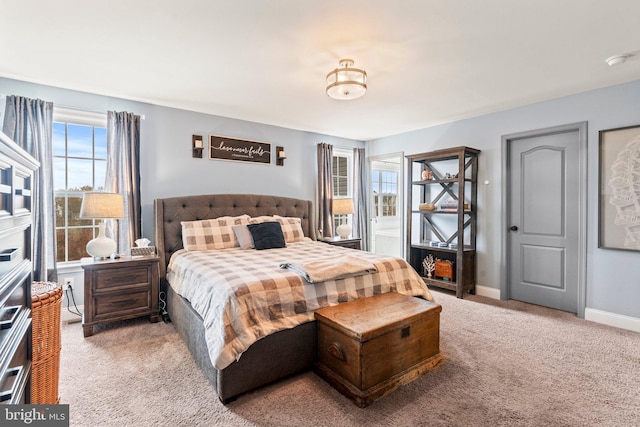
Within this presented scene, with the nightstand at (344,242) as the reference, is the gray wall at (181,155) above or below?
above

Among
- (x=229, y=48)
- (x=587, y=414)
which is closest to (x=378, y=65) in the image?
(x=229, y=48)

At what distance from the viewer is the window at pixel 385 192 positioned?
608 centimetres

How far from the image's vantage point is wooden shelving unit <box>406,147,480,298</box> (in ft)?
13.8

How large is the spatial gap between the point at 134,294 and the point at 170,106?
2.28 metres

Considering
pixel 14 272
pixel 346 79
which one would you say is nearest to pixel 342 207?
pixel 346 79

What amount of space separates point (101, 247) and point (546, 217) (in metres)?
4.95

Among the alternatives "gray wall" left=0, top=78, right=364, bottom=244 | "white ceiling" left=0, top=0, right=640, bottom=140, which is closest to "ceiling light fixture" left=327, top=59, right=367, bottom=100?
"white ceiling" left=0, top=0, right=640, bottom=140

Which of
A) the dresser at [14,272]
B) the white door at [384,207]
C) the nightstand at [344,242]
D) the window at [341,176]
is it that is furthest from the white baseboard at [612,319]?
the dresser at [14,272]

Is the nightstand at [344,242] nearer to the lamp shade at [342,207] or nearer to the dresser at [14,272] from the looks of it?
the lamp shade at [342,207]

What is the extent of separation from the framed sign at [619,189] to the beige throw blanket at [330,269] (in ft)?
8.60

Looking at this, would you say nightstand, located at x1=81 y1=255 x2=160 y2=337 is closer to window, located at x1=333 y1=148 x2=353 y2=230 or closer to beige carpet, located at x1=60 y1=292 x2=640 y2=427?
beige carpet, located at x1=60 y1=292 x2=640 y2=427

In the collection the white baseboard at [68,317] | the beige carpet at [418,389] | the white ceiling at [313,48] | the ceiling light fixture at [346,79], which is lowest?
the beige carpet at [418,389]

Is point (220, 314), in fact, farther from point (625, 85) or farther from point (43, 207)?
point (625, 85)

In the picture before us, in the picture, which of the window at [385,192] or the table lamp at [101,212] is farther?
the window at [385,192]
